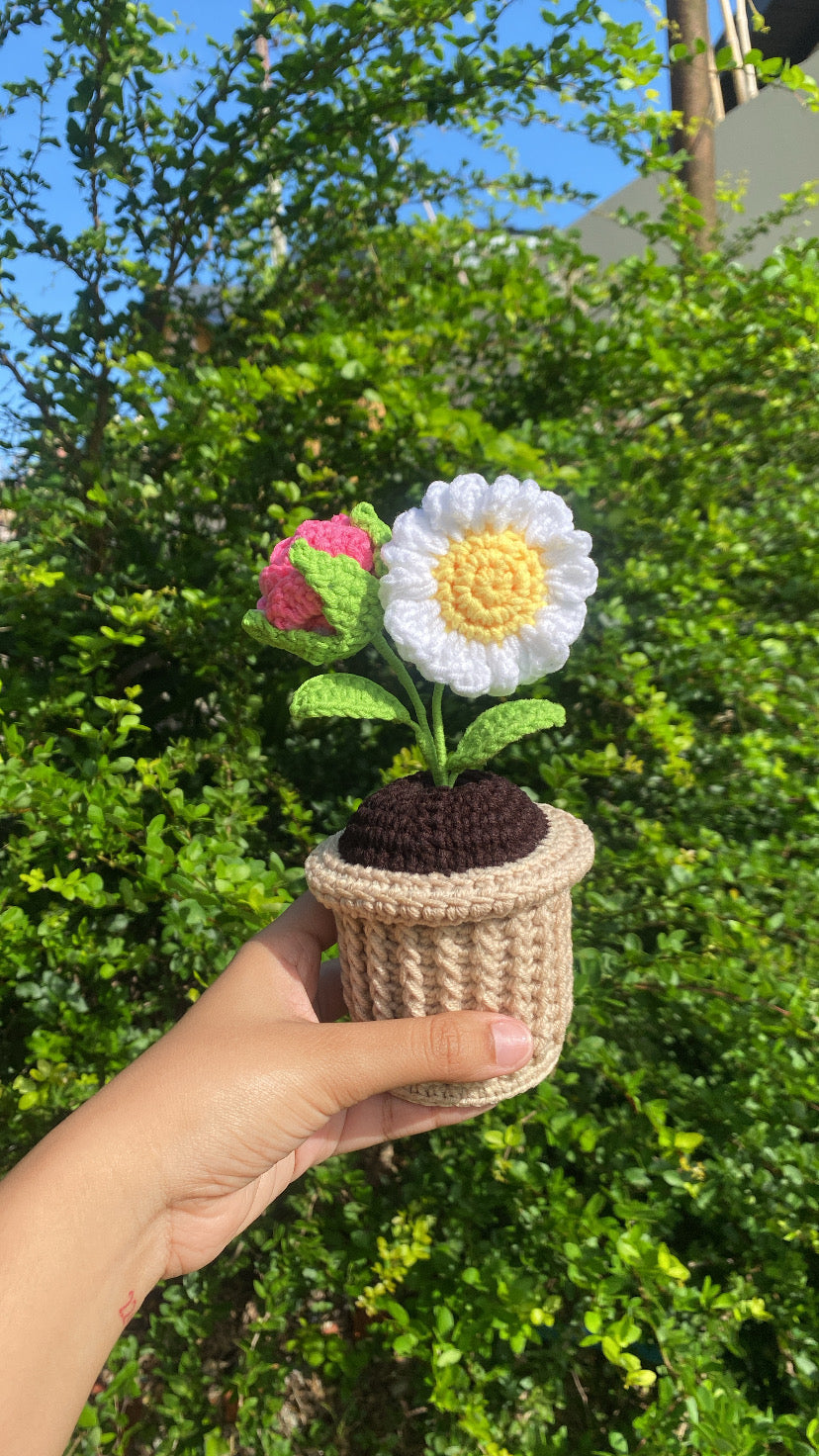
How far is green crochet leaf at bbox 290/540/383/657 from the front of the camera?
90 centimetres

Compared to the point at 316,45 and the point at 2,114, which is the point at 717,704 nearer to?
the point at 316,45

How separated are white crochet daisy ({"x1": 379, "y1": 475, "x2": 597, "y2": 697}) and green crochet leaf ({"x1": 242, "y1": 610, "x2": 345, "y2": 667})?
9cm

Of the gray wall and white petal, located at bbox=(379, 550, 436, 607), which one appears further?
the gray wall

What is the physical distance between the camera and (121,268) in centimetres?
167

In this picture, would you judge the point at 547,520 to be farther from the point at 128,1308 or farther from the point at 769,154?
the point at 769,154

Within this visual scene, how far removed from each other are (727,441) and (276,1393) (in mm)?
2295

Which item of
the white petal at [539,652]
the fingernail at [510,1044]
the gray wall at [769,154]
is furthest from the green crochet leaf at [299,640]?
the gray wall at [769,154]

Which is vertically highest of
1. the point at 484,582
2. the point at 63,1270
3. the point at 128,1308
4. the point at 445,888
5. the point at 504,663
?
the point at 484,582

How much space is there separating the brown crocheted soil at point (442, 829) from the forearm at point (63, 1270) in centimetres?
42

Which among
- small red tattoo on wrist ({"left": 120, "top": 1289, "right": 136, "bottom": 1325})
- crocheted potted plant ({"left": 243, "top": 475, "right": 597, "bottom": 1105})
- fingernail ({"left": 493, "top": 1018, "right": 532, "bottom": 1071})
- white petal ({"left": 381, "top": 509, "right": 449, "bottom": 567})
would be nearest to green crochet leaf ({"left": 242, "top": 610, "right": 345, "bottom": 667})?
crocheted potted plant ({"left": 243, "top": 475, "right": 597, "bottom": 1105})

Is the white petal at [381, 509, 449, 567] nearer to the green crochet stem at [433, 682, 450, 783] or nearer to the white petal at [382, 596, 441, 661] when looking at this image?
the white petal at [382, 596, 441, 661]

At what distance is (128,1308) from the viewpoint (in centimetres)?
84

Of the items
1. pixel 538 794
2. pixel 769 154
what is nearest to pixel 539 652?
pixel 538 794

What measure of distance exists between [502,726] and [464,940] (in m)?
0.27
